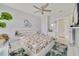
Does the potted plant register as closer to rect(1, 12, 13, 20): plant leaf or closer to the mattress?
rect(1, 12, 13, 20): plant leaf

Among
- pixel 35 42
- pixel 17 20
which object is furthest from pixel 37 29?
pixel 17 20

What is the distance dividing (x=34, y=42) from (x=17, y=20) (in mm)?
370

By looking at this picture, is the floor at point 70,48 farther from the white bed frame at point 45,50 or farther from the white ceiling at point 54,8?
the white ceiling at point 54,8

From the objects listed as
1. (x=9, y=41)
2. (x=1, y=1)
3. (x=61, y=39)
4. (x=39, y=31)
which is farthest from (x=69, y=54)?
(x=1, y=1)

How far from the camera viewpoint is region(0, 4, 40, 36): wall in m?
2.38

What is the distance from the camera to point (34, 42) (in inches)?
94.7

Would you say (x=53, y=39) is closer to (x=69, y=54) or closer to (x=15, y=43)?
(x=69, y=54)

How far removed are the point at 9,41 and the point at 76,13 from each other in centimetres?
95

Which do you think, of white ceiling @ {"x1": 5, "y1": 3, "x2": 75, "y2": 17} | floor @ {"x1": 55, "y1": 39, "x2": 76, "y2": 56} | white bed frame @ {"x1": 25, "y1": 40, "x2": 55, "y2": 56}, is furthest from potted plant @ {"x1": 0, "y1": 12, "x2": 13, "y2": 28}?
floor @ {"x1": 55, "y1": 39, "x2": 76, "y2": 56}

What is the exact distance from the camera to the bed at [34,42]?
2389mm

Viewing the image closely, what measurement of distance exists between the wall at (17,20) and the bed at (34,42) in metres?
0.10

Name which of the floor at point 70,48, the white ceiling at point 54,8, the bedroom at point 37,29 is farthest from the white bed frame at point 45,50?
the white ceiling at point 54,8

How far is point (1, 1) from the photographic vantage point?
2.41 meters

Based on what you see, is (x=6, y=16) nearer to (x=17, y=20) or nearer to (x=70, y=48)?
(x=17, y=20)
